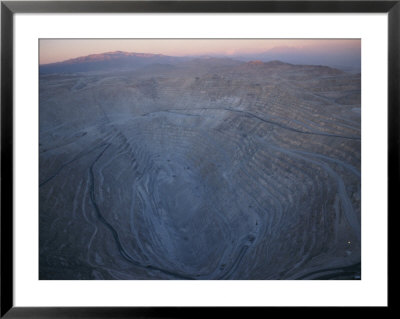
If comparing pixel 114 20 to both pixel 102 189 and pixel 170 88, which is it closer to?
pixel 170 88

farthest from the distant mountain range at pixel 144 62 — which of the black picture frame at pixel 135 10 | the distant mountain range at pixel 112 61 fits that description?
the black picture frame at pixel 135 10

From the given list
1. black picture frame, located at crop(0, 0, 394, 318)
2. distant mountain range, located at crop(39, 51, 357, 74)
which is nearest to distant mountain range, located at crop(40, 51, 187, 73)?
distant mountain range, located at crop(39, 51, 357, 74)

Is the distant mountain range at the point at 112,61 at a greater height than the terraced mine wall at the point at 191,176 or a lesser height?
greater

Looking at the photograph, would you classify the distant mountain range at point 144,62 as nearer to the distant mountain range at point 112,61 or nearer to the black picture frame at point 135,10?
the distant mountain range at point 112,61

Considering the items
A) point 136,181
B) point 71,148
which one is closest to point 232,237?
point 136,181

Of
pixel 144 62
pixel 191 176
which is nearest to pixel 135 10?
pixel 144 62

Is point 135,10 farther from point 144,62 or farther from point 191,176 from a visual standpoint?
point 191,176
